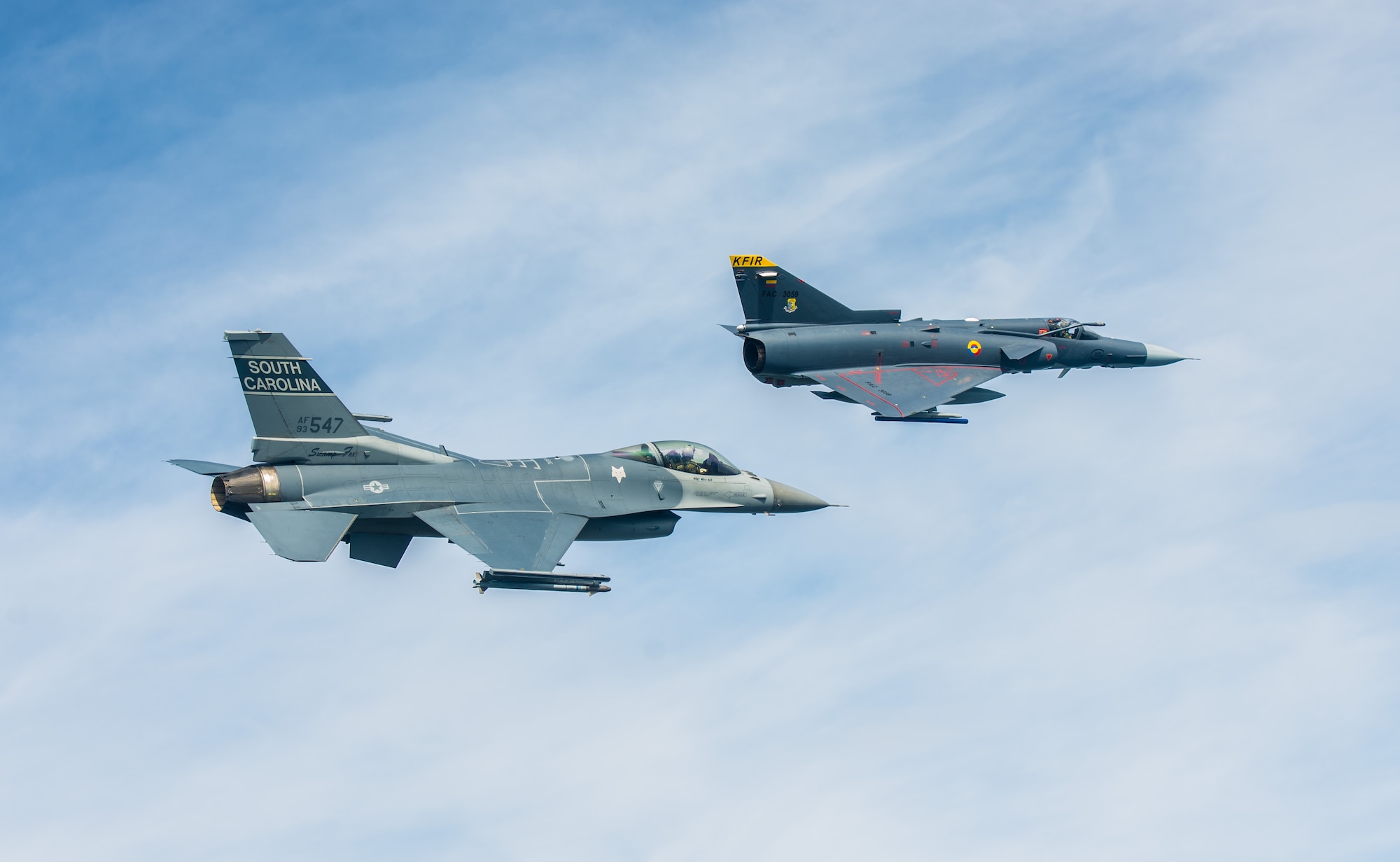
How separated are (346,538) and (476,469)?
360 cm

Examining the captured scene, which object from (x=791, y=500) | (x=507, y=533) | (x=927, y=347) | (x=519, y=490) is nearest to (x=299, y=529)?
(x=507, y=533)

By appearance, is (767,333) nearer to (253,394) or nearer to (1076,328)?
(1076,328)

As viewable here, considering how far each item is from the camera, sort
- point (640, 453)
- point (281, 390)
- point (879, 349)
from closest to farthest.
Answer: point (281, 390) → point (640, 453) → point (879, 349)

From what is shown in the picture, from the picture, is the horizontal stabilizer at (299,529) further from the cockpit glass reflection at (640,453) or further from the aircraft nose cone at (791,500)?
the aircraft nose cone at (791,500)

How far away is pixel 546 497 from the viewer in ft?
125

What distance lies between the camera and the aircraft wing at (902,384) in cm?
4566

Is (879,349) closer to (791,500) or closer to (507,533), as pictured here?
(791,500)

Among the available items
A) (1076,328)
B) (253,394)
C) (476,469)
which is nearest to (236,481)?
(253,394)

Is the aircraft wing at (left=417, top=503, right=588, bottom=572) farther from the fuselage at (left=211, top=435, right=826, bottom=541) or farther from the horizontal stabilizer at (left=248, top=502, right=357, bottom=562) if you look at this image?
the horizontal stabilizer at (left=248, top=502, right=357, bottom=562)

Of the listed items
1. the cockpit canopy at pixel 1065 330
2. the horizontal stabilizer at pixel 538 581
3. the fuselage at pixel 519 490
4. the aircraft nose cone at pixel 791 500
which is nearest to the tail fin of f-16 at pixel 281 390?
the fuselage at pixel 519 490

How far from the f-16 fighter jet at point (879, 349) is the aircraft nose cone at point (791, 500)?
15.2 ft


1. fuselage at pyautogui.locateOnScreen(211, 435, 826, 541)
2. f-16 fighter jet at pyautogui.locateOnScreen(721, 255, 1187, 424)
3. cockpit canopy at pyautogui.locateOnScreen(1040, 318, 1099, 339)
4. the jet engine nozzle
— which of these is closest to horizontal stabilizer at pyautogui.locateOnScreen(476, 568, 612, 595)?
fuselage at pyautogui.locateOnScreen(211, 435, 826, 541)

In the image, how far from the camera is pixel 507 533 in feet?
120

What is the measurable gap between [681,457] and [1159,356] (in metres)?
19.9
